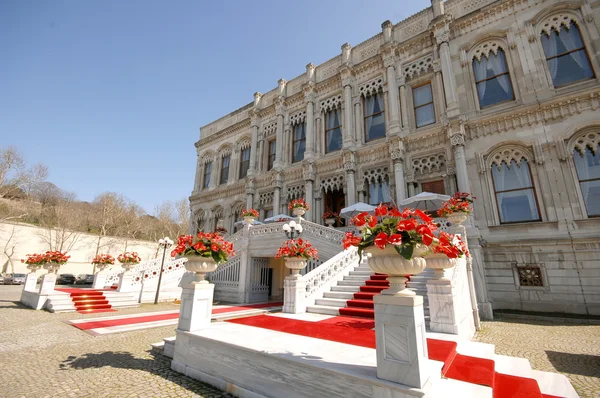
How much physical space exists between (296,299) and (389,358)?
5.87 m

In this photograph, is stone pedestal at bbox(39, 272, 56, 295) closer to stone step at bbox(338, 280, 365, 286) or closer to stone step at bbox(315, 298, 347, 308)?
stone step at bbox(315, 298, 347, 308)

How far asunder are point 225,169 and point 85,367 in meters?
21.4

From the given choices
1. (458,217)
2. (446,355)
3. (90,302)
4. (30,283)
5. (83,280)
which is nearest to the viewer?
(446,355)

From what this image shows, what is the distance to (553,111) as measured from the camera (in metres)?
11.4

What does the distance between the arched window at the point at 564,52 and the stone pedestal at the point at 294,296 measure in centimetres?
1445

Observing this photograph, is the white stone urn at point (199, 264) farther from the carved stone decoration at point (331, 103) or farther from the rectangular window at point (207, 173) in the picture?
the rectangular window at point (207, 173)

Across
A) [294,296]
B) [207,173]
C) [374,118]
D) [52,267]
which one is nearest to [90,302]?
[52,267]

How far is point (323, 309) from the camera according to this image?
320 inches

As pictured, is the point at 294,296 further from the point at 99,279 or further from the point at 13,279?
the point at 13,279

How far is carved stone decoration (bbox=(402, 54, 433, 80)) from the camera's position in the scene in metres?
15.3

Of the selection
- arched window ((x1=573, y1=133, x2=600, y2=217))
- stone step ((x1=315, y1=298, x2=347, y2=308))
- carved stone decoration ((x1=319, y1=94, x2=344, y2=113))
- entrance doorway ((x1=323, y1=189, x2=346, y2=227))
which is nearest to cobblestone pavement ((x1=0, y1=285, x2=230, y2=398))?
stone step ((x1=315, y1=298, x2=347, y2=308))

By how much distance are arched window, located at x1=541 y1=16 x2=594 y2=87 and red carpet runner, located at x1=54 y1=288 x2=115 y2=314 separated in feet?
74.3

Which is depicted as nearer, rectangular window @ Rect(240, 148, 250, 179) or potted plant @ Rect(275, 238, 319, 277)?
potted plant @ Rect(275, 238, 319, 277)

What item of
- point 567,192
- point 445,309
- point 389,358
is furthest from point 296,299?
point 567,192
